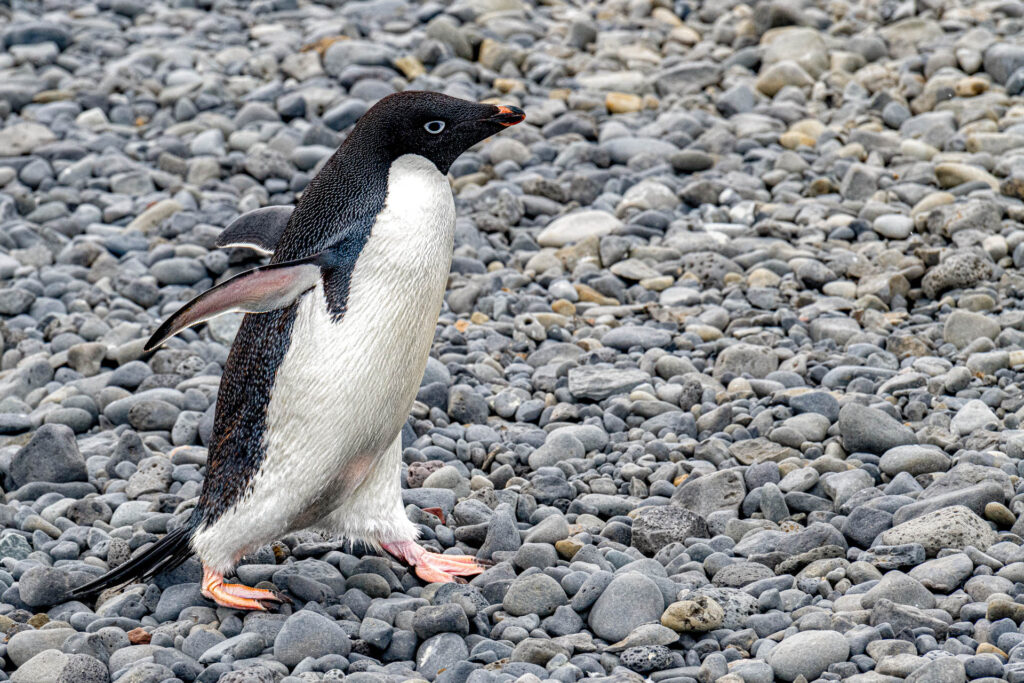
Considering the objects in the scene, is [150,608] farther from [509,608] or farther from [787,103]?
[787,103]

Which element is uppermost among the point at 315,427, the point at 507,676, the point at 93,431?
the point at 315,427

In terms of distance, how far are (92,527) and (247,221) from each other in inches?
44.7

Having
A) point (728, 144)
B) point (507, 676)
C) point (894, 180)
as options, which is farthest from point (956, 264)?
point (507, 676)

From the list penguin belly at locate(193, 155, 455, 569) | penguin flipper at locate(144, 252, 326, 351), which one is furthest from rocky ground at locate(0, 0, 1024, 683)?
penguin flipper at locate(144, 252, 326, 351)

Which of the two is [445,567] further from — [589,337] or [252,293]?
[589,337]

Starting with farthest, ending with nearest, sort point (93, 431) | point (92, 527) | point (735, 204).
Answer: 1. point (735, 204)
2. point (93, 431)
3. point (92, 527)

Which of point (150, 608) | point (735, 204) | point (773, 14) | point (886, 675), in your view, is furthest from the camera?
point (773, 14)

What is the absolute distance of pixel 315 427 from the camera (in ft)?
12.0

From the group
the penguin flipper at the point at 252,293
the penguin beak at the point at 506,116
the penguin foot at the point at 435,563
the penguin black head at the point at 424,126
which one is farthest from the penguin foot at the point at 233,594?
the penguin beak at the point at 506,116

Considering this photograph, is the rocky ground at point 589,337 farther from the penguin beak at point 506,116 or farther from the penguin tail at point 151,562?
the penguin beak at point 506,116

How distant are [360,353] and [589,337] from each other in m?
2.05

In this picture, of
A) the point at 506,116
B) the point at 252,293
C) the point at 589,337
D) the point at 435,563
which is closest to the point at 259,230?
the point at 252,293

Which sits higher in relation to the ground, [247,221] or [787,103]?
[247,221]

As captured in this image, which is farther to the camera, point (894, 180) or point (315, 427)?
point (894, 180)
